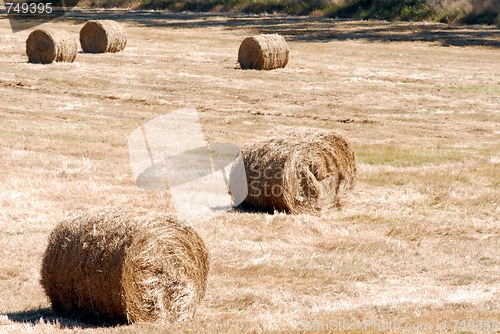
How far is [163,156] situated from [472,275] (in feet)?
27.6

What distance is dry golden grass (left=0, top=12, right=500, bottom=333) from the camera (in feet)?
33.9

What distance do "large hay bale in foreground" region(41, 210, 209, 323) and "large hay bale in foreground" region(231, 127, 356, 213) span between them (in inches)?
186

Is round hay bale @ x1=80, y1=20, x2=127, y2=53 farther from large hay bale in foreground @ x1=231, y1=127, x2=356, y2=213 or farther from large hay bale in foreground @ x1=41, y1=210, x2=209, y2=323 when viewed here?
large hay bale in foreground @ x1=41, y1=210, x2=209, y2=323

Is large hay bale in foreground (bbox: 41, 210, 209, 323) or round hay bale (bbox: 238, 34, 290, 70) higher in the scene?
large hay bale in foreground (bbox: 41, 210, 209, 323)

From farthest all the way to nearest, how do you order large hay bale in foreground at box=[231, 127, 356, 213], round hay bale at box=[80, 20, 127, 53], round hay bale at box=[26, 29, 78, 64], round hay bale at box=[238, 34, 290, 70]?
round hay bale at box=[80, 20, 127, 53], round hay bale at box=[238, 34, 290, 70], round hay bale at box=[26, 29, 78, 64], large hay bale in foreground at box=[231, 127, 356, 213]

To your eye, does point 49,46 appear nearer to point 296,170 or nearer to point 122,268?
point 296,170

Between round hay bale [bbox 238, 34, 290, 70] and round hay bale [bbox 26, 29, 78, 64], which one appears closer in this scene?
round hay bale [bbox 26, 29, 78, 64]

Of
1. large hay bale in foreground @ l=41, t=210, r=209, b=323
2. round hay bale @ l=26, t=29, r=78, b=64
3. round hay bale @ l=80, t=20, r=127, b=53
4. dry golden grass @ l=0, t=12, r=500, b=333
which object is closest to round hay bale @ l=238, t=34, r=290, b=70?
dry golden grass @ l=0, t=12, r=500, b=333

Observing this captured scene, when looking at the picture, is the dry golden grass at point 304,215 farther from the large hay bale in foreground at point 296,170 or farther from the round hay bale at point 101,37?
the round hay bale at point 101,37

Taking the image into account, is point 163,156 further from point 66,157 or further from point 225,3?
point 225,3

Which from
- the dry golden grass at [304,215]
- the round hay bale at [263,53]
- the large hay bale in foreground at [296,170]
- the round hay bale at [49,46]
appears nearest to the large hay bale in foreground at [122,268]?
the dry golden grass at [304,215]

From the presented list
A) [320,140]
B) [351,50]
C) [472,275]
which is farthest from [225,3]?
[472,275]

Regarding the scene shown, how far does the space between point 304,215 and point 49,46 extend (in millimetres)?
19026

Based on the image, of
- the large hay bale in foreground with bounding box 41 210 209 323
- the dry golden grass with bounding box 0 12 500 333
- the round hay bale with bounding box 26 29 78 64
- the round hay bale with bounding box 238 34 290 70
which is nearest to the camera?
the large hay bale in foreground with bounding box 41 210 209 323
